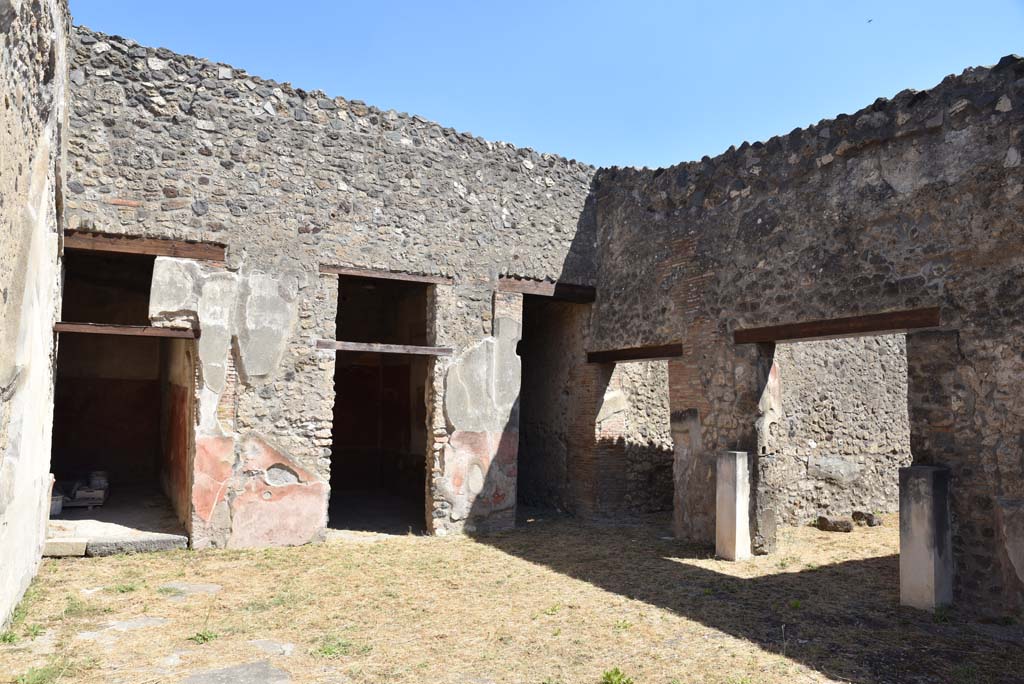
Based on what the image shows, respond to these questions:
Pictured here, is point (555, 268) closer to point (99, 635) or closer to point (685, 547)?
point (685, 547)

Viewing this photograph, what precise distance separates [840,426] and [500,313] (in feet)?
16.9

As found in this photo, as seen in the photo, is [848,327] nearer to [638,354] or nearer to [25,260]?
[638,354]

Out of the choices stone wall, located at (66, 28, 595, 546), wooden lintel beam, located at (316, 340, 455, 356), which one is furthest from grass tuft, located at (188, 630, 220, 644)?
wooden lintel beam, located at (316, 340, 455, 356)

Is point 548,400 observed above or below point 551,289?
below

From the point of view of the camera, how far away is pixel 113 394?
11492 millimetres

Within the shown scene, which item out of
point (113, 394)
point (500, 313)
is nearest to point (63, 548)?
point (113, 394)

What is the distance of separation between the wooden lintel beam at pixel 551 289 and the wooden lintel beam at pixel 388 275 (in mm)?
848

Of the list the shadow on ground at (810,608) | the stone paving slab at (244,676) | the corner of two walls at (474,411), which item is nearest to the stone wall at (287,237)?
the corner of two walls at (474,411)

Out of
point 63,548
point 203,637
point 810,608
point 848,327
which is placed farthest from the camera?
point 63,548

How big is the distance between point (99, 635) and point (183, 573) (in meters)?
1.90

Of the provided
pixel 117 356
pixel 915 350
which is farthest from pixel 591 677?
pixel 117 356

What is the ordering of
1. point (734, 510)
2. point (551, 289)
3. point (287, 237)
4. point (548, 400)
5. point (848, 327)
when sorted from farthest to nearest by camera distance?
point (548, 400) → point (551, 289) → point (287, 237) → point (734, 510) → point (848, 327)

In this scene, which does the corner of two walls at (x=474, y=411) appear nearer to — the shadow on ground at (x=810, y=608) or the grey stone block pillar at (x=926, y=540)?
the shadow on ground at (x=810, y=608)

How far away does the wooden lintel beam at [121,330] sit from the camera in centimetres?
699
